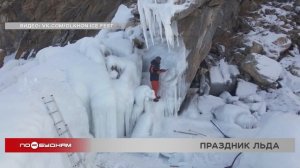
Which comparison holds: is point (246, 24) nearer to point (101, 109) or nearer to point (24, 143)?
point (101, 109)

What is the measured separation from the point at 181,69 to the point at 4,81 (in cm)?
472

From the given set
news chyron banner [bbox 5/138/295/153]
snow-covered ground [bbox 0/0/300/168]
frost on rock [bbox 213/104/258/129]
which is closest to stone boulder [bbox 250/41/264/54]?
snow-covered ground [bbox 0/0/300/168]

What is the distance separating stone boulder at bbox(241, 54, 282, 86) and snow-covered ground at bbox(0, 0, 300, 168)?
0.37 metres

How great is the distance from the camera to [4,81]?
1153cm

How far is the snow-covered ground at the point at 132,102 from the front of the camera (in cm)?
838

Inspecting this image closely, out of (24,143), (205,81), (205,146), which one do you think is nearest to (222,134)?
(205,146)

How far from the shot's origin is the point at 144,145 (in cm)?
1021

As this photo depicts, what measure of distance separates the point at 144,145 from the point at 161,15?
10.6 feet

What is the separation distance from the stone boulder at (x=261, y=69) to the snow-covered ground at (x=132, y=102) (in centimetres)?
37

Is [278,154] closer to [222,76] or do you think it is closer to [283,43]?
[222,76]

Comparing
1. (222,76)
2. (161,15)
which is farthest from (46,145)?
(222,76)

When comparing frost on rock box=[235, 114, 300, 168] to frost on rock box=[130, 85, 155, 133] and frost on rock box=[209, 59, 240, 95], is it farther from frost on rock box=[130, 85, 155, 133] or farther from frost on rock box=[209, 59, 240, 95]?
frost on rock box=[209, 59, 240, 95]

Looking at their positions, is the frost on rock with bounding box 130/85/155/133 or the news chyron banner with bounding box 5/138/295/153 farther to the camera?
the frost on rock with bounding box 130/85/155/133

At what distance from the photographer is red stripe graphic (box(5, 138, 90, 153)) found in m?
7.21
